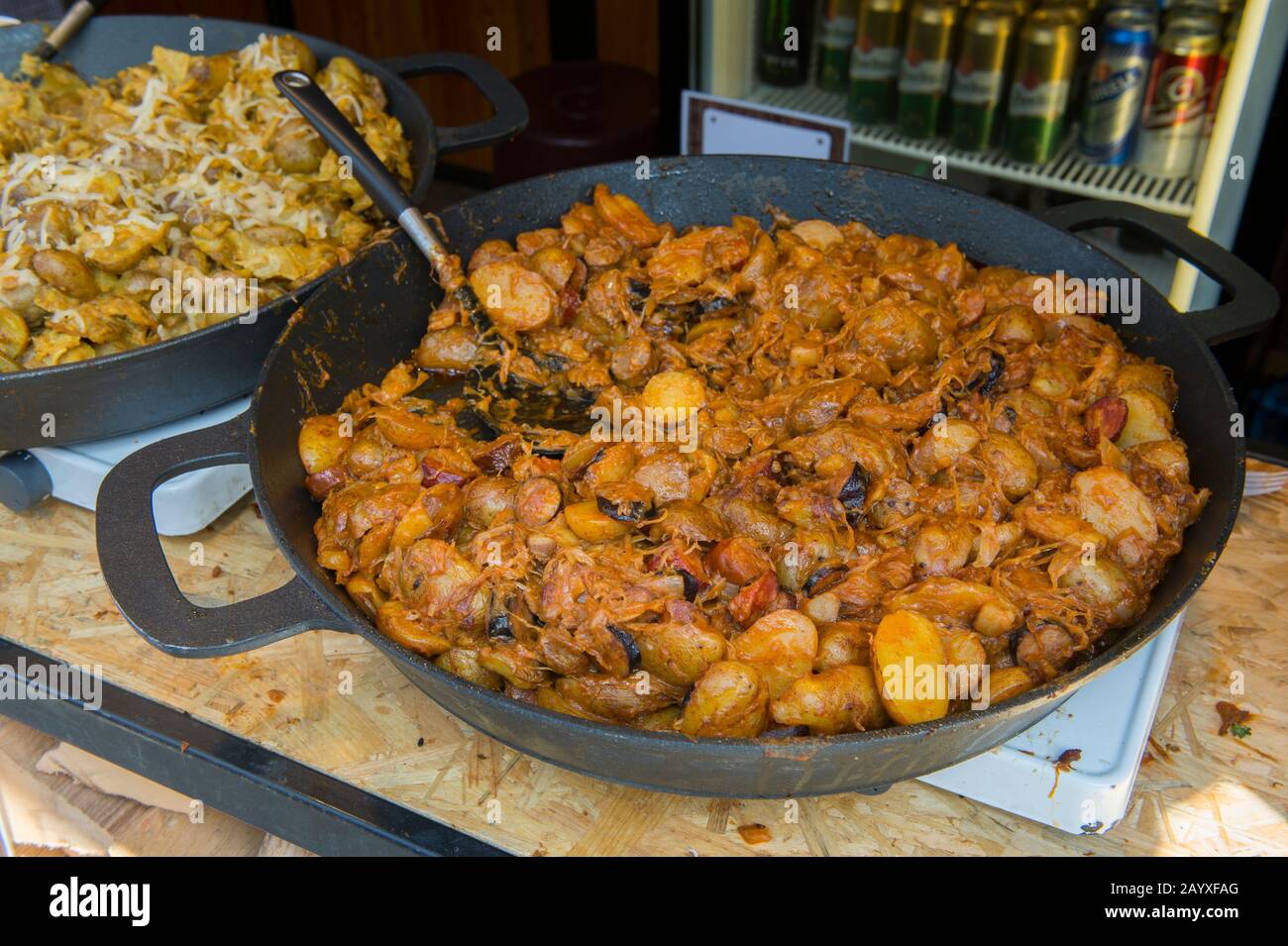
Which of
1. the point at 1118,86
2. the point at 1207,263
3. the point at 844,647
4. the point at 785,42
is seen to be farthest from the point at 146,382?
the point at 1118,86

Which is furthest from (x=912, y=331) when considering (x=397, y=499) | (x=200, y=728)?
(x=200, y=728)

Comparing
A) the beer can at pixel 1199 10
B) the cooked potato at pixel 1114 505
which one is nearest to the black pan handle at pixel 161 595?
the cooked potato at pixel 1114 505

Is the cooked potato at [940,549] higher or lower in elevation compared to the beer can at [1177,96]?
lower

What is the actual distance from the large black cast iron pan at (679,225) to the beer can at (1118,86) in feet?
3.03

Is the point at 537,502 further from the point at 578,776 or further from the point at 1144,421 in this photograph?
the point at 1144,421

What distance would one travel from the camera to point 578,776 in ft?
5.59

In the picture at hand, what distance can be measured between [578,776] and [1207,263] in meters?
1.45

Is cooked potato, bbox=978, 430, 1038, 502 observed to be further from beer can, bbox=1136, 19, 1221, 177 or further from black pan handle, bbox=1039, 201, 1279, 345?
beer can, bbox=1136, 19, 1221, 177

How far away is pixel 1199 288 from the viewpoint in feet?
9.70

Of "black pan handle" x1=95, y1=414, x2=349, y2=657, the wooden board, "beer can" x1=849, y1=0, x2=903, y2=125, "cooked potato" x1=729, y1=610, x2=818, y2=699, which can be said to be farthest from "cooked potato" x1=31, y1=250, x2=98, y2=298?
"beer can" x1=849, y1=0, x2=903, y2=125

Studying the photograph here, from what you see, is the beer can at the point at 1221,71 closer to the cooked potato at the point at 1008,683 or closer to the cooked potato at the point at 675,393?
the cooked potato at the point at 675,393

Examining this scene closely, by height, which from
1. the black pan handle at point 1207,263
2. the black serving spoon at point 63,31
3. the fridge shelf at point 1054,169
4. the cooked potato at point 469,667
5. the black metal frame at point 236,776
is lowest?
the black metal frame at point 236,776

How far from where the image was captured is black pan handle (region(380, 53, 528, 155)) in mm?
2500

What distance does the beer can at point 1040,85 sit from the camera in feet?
9.54
